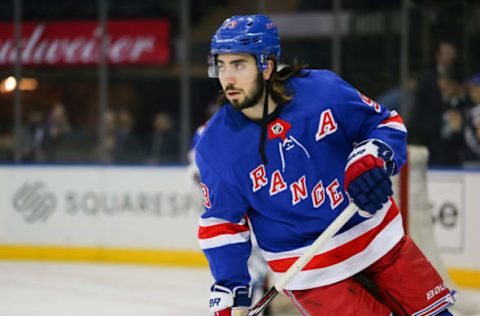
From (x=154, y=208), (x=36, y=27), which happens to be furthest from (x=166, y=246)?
(x=36, y=27)

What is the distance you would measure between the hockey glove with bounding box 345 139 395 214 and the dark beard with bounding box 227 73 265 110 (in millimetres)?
269

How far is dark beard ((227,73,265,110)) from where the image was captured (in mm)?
2447

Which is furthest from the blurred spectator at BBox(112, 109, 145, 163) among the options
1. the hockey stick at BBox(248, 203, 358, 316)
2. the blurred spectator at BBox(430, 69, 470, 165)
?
the hockey stick at BBox(248, 203, 358, 316)

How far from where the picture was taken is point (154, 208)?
23.6ft

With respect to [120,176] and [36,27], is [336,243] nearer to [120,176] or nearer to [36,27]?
[120,176]

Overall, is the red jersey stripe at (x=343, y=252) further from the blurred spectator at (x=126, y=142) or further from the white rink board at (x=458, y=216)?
the blurred spectator at (x=126, y=142)

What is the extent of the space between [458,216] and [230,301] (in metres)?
3.79

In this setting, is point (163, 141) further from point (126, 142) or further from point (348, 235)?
point (348, 235)

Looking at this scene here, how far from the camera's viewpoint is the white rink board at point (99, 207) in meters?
7.12

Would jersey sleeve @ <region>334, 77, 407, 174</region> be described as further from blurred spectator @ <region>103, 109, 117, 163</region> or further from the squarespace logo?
blurred spectator @ <region>103, 109, 117, 163</region>

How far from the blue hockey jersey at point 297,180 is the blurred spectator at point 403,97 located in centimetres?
423

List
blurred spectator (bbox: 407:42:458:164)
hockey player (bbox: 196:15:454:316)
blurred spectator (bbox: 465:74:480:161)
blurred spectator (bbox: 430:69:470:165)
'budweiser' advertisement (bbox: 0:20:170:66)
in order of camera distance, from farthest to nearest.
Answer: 'budweiser' advertisement (bbox: 0:20:170:66)
blurred spectator (bbox: 407:42:458:164)
blurred spectator (bbox: 430:69:470:165)
blurred spectator (bbox: 465:74:480:161)
hockey player (bbox: 196:15:454:316)

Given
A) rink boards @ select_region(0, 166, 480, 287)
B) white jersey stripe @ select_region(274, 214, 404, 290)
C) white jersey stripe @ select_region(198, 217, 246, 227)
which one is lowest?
rink boards @ select_region(0, 166, 480, 287)

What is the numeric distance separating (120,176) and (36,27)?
61.3 inches
